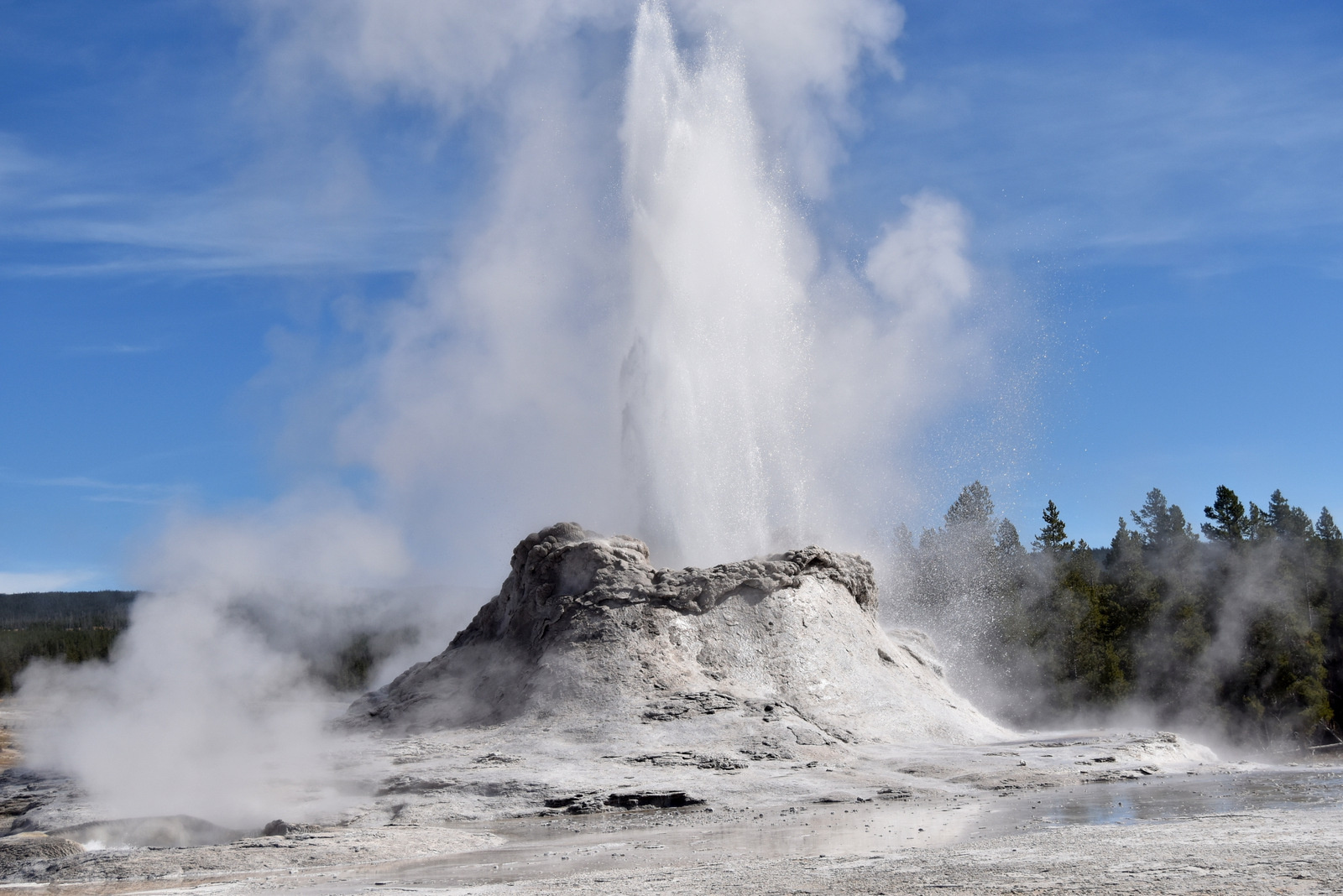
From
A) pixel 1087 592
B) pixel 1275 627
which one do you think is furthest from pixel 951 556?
pixel 1275 627

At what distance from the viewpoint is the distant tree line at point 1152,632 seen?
4103 centimetres

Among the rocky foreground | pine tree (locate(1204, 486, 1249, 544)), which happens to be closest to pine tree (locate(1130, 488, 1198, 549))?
pine tree (locate(1204, 486, 1249, 544))

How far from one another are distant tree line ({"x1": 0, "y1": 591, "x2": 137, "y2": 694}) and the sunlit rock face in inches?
268

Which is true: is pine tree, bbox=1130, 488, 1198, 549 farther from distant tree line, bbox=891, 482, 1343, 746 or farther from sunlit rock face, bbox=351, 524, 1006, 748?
sunlit rock face, bbox=351, 524, 1006, 748

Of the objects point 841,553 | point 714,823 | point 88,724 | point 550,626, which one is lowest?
point 714,823

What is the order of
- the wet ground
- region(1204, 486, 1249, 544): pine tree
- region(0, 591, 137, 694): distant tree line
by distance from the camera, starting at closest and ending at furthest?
1. the wet ground
2. region(0, 591, 137, 694): distant tree line
3. region(1204, 486, 1249, 544): pine tree

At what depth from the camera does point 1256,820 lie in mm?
10500

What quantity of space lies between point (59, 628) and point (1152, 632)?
60.3 meters

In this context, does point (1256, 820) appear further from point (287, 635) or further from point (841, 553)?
point (287, 635)

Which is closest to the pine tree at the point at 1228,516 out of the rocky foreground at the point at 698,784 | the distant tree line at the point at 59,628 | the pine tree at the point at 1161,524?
the pine tree at the point at 1161,524

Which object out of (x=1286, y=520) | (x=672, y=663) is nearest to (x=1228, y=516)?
(x=1286, y=520)

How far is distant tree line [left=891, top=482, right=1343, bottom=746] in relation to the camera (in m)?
41.0

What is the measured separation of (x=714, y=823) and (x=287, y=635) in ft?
50.1

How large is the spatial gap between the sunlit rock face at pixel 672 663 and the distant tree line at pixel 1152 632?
52.2 ft
